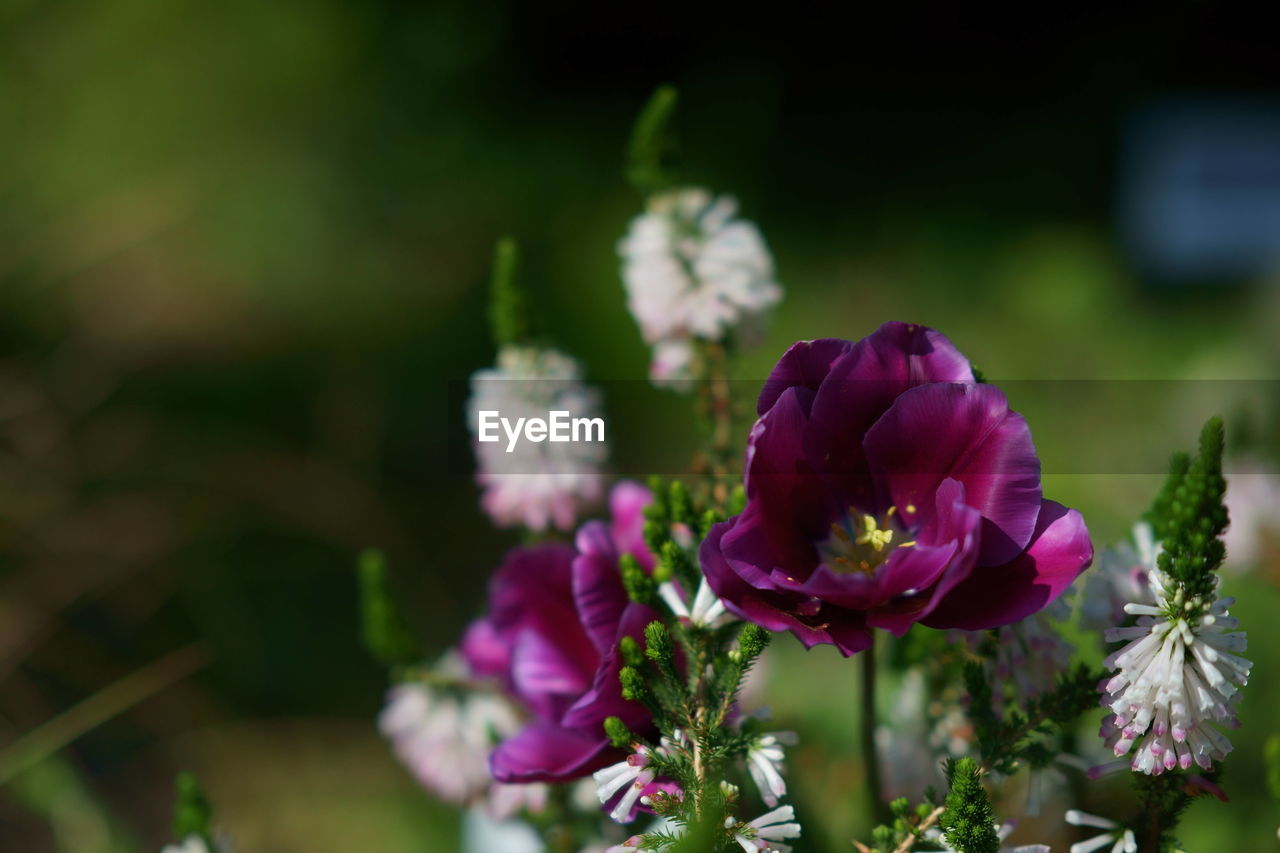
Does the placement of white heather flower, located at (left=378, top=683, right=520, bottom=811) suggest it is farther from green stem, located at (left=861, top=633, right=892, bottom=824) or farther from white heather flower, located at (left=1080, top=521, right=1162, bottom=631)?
white heather flower, located at (left=1080, top=521, right=1162, bottom=631)

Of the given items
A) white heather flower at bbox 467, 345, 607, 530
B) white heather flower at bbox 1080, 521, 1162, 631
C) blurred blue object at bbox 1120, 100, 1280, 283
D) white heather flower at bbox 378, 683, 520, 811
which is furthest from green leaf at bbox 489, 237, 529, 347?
blurred blue object at bbox 1120, 100, 1280, 283

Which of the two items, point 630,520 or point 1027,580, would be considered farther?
point 630,520

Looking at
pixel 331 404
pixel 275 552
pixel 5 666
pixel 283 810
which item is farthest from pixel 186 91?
pixel 5 666

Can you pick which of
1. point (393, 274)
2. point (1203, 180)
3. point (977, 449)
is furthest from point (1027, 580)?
point (1203, 180)

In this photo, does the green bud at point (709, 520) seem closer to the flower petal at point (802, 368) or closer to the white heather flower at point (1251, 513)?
the flower petal at point (802, 368)

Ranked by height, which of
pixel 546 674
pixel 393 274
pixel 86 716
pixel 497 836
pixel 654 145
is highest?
pixel 654 145

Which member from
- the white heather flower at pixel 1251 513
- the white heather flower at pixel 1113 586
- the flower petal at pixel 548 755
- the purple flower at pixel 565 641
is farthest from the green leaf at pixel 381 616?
the white heather flower at pixel 1251 513

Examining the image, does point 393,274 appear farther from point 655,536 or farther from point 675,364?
point 655,536

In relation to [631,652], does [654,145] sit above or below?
above
